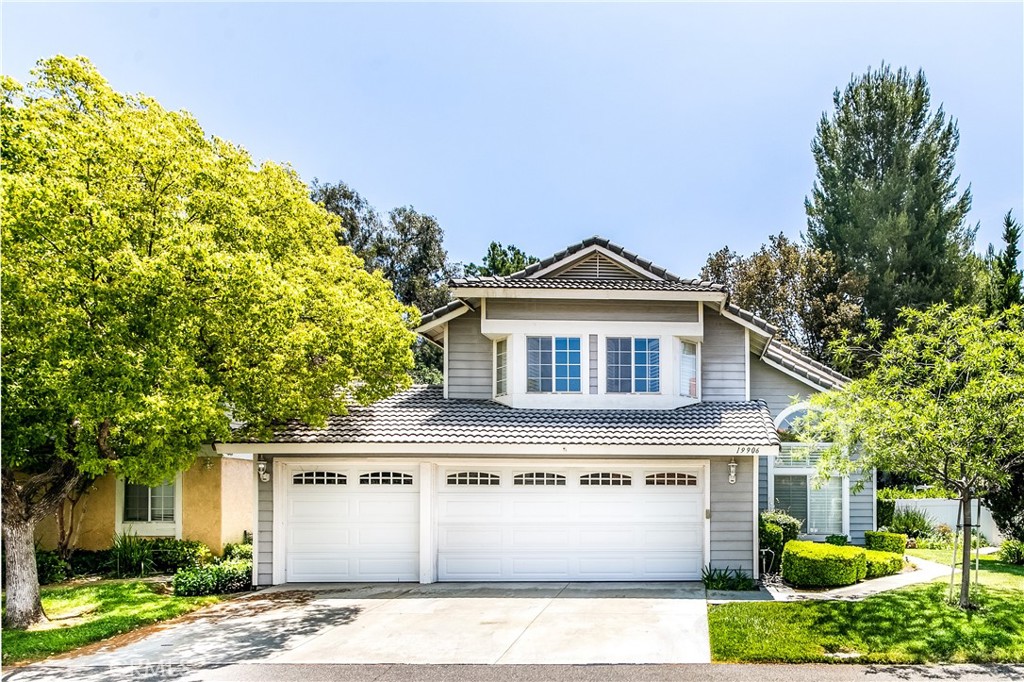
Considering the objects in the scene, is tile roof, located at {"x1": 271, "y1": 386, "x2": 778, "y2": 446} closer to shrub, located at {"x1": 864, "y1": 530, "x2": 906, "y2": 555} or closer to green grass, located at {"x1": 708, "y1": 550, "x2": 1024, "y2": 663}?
green grass, located at {"x1": 708, "y1": 550, "x2": 1024, "y2": 663}

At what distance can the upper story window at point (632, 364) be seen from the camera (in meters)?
15.2

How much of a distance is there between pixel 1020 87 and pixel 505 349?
12.8 meters

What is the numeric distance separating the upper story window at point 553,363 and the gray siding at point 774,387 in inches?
195

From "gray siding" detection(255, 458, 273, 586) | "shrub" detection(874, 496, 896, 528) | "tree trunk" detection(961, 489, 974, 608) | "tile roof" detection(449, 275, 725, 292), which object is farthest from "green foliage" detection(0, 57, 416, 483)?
"shrub" detection(874, 496, 896, 528)

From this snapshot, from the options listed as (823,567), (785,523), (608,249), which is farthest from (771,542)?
(608,249)

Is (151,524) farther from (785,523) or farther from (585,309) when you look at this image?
(785,523)

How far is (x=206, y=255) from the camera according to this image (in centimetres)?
998

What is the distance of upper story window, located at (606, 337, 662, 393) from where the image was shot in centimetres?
1519

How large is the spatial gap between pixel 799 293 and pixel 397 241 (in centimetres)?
1975

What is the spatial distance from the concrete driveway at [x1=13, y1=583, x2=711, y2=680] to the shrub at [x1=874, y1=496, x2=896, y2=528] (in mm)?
8869

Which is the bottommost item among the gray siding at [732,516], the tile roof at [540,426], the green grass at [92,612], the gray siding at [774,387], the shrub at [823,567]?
the green grass at [92,612]

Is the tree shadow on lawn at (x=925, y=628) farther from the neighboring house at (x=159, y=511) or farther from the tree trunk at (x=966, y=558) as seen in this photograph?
the neighboring house at (x=159, y=511)

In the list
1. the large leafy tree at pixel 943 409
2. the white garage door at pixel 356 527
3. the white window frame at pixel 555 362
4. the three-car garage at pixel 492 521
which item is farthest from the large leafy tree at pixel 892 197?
the white garage door at pixel 356 527

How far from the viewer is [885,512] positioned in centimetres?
1948
